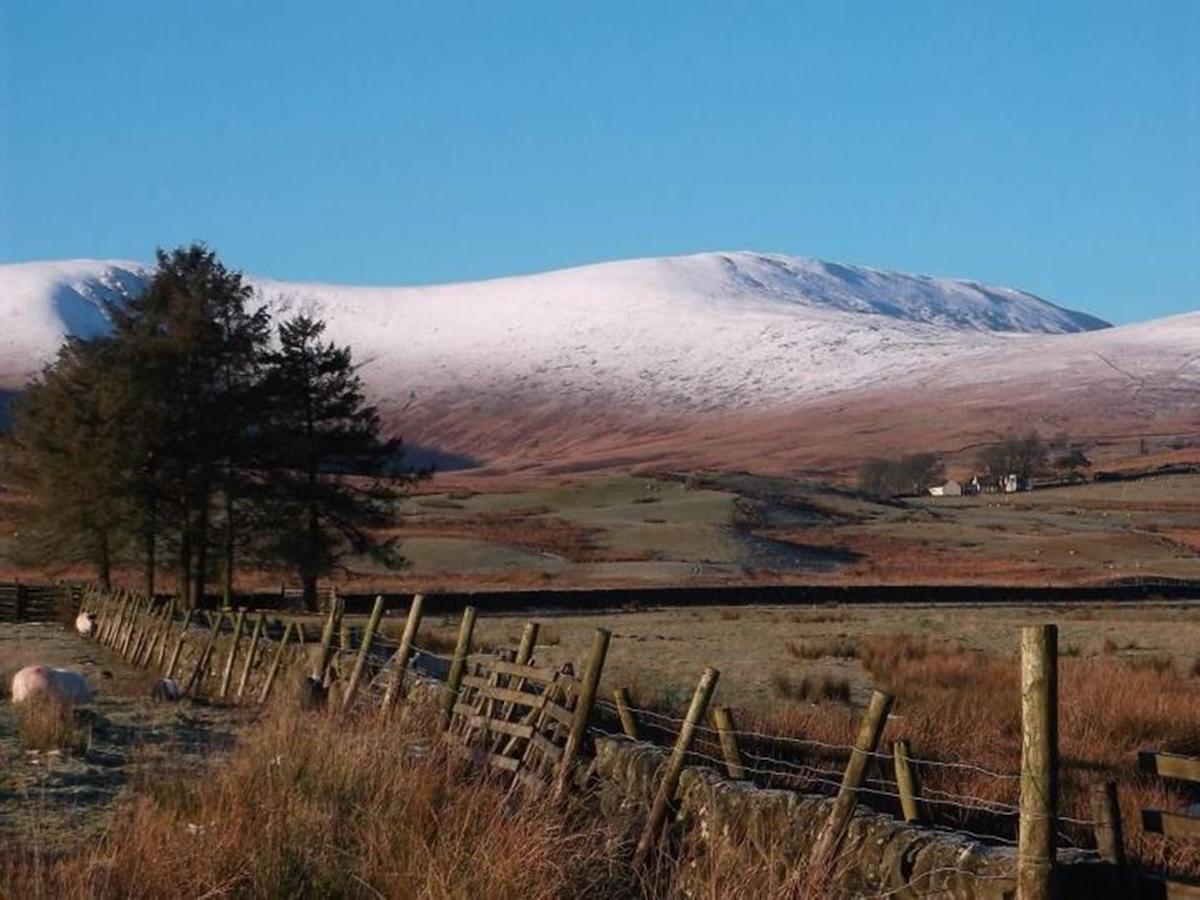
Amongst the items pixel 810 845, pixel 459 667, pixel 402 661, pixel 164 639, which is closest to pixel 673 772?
pixel 810 845

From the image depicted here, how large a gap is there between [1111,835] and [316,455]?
43.8 metres

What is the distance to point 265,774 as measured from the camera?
35.7ft

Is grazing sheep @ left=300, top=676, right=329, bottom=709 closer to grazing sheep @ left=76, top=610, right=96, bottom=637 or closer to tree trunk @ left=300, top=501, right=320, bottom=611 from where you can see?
grazing sheep @ left=76, top=610, right=96, bottom=637

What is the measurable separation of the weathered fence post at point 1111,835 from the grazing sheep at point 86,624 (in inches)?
1229

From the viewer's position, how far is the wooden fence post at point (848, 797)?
30.1ft

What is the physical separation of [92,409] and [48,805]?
119ft

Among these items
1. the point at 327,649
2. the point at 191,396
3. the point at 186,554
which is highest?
the point at 191,396

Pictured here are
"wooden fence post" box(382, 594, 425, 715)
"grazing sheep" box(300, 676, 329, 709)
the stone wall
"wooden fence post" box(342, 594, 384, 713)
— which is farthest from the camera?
"grazing sheep" box(300, 676, 329, 709)

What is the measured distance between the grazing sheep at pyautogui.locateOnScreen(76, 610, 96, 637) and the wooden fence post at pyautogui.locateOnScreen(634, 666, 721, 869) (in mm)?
28286

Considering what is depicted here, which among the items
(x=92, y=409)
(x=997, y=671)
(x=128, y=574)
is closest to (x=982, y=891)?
(x=997, y=671)

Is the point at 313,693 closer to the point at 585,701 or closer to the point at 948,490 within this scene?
the point at 585,701

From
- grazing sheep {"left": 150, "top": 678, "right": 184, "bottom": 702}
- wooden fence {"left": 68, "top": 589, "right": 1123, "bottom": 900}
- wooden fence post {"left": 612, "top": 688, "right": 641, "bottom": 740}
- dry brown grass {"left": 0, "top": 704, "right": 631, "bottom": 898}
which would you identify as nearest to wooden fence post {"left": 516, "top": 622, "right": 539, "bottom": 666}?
wooden fence {"left": 68, "top": 589, "right": 1123, "bottom": 900}

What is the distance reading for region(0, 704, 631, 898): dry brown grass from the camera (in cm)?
865

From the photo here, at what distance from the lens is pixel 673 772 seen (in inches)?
421
